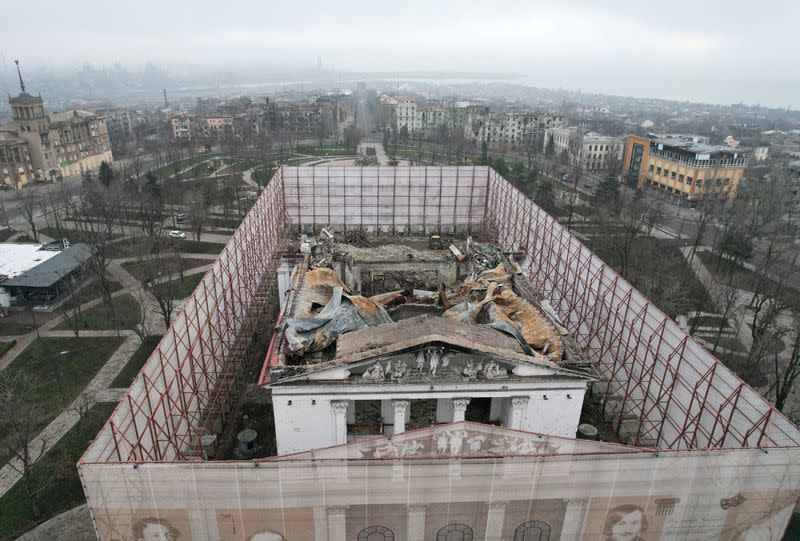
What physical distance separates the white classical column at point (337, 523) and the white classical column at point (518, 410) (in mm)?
10763

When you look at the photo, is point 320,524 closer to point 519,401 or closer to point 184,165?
point 519,401

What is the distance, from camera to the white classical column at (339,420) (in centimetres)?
2452

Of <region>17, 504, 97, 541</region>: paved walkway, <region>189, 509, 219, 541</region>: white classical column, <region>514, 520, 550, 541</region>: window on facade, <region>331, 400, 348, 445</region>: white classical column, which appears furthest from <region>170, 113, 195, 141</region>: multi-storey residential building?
<region>514, 520, 550, 541</region>: window on facade

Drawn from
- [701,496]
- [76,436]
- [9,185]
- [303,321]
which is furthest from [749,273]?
[9,185]

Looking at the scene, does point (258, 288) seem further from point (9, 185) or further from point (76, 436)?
point (9, 185)

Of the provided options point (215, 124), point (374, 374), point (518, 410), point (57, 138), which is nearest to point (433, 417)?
point (518, 410)

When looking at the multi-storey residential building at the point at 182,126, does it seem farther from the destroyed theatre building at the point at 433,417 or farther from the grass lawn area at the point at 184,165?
the destroyed theatre building at the point at 433,417

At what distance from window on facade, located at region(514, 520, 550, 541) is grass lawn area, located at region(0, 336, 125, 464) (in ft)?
86.6

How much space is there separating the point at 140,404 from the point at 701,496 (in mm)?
21500

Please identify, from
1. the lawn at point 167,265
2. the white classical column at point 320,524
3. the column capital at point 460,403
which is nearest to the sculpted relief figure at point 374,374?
the column capital at point 460,403

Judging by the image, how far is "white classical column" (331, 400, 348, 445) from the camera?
24.5 meters

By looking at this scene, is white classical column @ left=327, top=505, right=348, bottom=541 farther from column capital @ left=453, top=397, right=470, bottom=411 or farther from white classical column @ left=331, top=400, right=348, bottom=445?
column capital @ left=453, top=397, right=470, bottom=411

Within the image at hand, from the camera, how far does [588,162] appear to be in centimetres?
10912

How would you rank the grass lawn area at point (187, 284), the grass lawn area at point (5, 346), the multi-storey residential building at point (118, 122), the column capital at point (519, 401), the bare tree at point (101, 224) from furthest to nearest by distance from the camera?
the multi-storey residential building at point (118, 122), the grass lawn area at point (187, 284), the bare tree at point (101, 224), the grass lawn area at point (5, 346), the column capital at point (519, 401)
